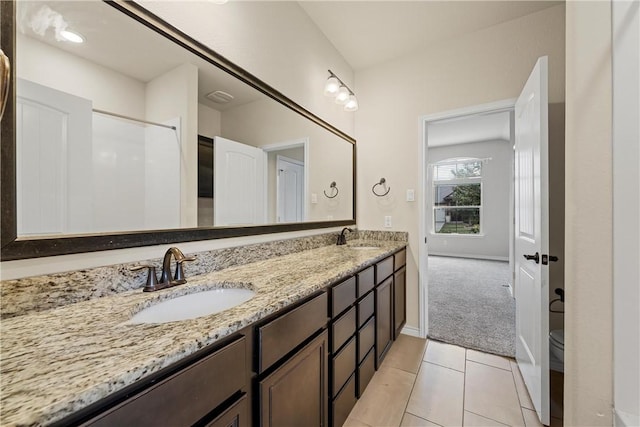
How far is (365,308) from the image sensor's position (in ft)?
5.19

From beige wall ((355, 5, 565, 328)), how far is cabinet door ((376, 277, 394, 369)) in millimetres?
538

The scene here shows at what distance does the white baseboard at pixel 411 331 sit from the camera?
96.0 inches

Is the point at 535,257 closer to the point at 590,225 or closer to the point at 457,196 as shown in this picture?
the point at 590,225

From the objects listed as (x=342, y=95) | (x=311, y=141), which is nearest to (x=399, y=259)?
(x=311, y=141)

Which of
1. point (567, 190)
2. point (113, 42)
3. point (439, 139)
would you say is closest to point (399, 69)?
point (567, 190)

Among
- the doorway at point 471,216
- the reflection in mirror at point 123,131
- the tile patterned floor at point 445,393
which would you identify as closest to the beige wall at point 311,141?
the reflection in mirror at point 123,131

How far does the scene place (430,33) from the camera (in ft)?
7.49

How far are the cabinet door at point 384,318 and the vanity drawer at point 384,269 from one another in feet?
0.15

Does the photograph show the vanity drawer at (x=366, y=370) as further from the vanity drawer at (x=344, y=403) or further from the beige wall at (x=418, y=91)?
the beige wall at (x=418, y=91)

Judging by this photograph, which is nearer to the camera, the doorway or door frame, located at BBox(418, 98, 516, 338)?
door frame, located at BBox(418, 98, 516, 338)

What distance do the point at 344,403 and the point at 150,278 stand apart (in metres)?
1.16

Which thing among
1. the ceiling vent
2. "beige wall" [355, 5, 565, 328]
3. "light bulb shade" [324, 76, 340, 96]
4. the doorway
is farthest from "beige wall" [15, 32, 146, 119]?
the doorway

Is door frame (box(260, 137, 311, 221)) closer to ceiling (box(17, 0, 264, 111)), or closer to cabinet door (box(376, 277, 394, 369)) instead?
ceiling (box(17, 0, 264, 111))

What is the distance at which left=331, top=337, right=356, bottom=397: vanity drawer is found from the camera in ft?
4.11
